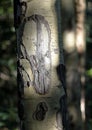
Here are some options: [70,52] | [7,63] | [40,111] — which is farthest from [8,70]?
[40,111]

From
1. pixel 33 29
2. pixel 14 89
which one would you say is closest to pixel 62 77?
pixel 33 29

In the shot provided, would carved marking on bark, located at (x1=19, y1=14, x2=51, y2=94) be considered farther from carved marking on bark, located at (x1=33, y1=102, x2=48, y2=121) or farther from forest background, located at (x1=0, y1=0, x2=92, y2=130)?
forest background, located at (x1=0, y1=0, x2=92, y2=130)

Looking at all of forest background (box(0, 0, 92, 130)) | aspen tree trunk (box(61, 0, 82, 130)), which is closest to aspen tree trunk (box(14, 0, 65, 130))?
forest background (box(0, 0, 92, 130))

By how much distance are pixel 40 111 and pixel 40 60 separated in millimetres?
253

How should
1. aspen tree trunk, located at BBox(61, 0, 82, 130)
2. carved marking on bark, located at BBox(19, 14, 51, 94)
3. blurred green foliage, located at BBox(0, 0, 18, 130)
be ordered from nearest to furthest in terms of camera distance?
1. carved marking on bark, located at BBox(19, 14, 51, 94)
2. blurred green foliage, located at BBox(0, 0, 18, 130)
3. aspen tree trunk, located at BBox(61, 0, 82, 130)

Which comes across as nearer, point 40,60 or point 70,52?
point 40,60

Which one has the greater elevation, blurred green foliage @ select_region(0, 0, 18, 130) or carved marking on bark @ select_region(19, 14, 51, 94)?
carved marking on bark @ select_region(19, 14, 51, 94)

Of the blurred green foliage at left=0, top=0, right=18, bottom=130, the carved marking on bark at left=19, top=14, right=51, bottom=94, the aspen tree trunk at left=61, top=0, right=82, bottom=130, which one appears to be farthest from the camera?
the aspen tree trunk at left=61, top=0, right=82, bottom=130

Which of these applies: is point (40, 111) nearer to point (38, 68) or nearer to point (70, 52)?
point (38, 68)

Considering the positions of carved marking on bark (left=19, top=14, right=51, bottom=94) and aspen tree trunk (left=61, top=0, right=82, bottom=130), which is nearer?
carved marking on bark (left=19, top=14, right=51, bottom=94)

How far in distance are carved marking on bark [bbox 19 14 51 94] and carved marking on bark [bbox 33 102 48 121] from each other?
0.21 ft

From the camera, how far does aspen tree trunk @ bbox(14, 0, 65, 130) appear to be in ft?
7.51

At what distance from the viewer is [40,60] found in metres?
2.29

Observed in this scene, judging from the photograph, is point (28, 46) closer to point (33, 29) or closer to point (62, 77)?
point (33, 29)
